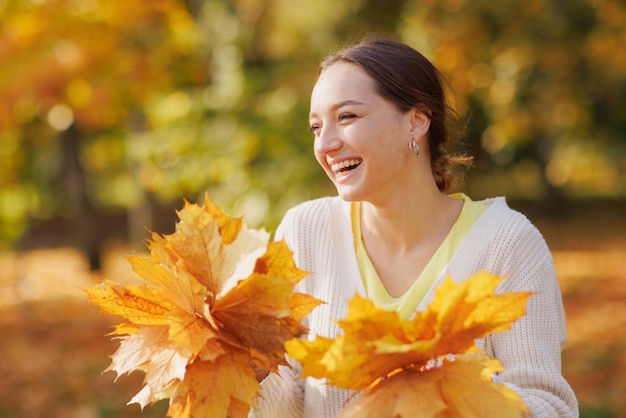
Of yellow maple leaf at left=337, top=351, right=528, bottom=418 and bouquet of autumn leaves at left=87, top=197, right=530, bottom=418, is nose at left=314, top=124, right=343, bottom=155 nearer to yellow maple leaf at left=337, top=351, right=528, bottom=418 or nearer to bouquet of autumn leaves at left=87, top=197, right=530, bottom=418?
bouquet of autumn leaves at left=87, top=197, right=530, bottom=418

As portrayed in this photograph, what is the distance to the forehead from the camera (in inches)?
72.0

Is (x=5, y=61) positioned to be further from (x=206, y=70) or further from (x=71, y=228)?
(x=71, y=228)

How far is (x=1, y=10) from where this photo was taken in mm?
7547

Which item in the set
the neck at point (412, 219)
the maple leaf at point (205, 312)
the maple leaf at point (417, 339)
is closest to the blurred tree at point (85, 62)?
the neck at point (412, 219)

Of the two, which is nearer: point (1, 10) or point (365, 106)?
point (365, 106)

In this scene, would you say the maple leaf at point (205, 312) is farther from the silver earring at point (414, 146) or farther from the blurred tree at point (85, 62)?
the blurred tree at point (85, 62)

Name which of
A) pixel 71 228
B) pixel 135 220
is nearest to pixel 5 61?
pixel 135 220

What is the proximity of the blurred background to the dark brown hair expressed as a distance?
0.58 m

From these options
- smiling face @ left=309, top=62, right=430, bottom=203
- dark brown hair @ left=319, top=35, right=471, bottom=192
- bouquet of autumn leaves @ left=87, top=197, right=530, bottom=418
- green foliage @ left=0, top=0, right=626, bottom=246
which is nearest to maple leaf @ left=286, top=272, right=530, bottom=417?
bouquet of autumn leaves @ left=87, top=197, right=530, bottom=418

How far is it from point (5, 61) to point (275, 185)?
10.9 ft

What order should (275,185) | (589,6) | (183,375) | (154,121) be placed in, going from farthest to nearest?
(589,6) → (154,121) → (275,185) → (183,375)

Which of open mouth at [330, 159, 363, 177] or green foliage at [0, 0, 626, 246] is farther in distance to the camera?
green foliage at [0, 0, 626, 246]

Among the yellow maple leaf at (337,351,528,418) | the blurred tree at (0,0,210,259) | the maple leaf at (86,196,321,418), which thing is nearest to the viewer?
the yellow maple leaf at (337,351,528,418)

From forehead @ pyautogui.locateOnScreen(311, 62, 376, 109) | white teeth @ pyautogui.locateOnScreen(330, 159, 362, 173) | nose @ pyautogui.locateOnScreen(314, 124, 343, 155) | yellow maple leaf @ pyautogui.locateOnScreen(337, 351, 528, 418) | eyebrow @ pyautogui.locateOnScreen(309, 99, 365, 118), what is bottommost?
yellow maple leaf @ pyautogui.locateOnScreen(337, 351, 528, 418)
